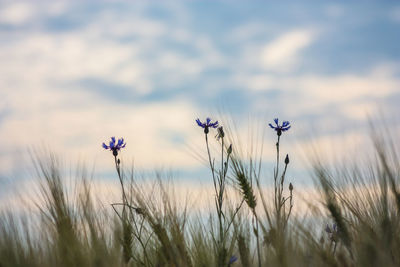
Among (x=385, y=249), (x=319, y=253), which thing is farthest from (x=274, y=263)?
(x=385, y=249)

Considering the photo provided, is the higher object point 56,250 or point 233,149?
point 233,149

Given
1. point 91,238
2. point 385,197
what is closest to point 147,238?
point 91,238

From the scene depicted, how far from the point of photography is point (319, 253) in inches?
83.9

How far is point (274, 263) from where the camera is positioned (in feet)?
7.03

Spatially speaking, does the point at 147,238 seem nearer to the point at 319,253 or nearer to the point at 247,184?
the point at 247,184

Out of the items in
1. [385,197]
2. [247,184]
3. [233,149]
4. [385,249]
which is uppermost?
[233,149]

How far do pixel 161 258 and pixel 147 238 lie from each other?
18 cm

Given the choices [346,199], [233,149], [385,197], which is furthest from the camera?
[233,149]

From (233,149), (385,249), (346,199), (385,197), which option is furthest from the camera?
(233,149)

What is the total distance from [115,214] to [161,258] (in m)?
0.31

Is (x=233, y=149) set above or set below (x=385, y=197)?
above

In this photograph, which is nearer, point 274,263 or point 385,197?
point 274,263

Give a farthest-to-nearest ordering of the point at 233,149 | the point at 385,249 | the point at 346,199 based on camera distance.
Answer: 1. the point at 233,149
2. the point at 346,199
3. the point at 385,249

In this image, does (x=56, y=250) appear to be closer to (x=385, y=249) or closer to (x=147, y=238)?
(x=147, y=238)
